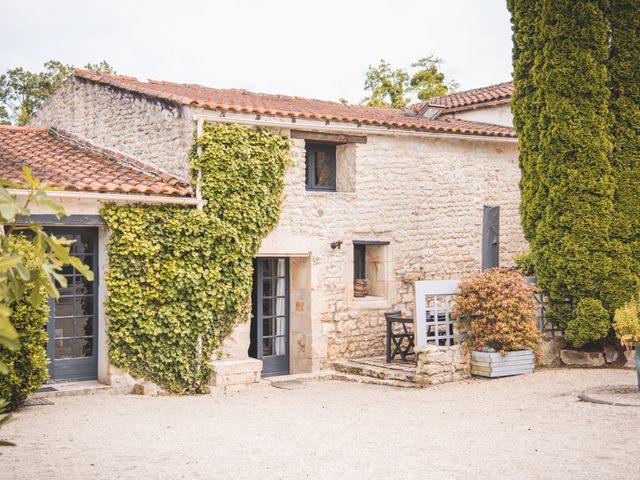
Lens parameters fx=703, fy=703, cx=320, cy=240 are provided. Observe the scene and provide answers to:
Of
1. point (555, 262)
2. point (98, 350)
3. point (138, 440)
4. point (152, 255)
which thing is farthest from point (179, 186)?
point (555, 262)

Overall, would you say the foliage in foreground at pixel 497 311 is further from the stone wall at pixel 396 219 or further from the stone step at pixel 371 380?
the stone wall at pixel 396 219

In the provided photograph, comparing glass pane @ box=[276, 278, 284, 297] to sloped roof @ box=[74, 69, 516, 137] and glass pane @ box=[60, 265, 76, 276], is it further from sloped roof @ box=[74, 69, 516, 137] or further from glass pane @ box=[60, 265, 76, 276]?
glass pane @ box=[60, 265, 76, 276]

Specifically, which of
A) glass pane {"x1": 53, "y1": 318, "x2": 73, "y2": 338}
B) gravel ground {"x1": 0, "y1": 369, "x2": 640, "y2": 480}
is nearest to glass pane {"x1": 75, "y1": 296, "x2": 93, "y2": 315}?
glass pane {"x1": 53, "y1": 318, "x2": 73, "y2": 338}

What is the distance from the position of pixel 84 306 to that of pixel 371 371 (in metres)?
4.53

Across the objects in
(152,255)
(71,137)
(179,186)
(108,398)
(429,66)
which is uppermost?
(429,66)

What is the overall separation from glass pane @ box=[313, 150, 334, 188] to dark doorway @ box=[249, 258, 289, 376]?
4.95ft

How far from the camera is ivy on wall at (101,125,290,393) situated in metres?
10.1

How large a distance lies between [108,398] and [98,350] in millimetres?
958

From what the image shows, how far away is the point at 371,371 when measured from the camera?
11258 mm

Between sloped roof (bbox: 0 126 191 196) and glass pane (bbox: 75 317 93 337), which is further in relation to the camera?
glass pane (bbox: 75 317 93 337)

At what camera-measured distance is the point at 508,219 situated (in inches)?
575

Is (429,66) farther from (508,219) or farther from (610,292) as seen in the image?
(610,292)

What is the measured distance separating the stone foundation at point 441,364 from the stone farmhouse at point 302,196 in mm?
1709

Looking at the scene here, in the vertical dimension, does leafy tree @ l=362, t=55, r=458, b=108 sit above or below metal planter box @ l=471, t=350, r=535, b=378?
above
